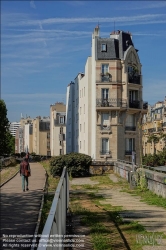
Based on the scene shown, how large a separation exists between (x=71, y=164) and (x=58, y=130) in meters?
14.3

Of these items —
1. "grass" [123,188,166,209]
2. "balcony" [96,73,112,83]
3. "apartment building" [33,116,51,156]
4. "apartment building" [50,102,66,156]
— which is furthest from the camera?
"apartment building" [33,116,51,156]

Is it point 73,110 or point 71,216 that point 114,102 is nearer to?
point 73,110

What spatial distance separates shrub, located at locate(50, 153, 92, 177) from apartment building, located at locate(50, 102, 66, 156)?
8.67 m

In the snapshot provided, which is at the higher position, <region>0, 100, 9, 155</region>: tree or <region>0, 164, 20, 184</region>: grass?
<region>0, 100, 9, 155</region>: tree

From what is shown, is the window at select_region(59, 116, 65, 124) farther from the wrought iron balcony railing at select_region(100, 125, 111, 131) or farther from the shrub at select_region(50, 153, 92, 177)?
the shrub at select_region(50, 153, 92, 177)

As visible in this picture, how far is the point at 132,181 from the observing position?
17.6m

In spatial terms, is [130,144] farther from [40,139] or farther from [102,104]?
[40,139]

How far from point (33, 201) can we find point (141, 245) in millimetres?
9658

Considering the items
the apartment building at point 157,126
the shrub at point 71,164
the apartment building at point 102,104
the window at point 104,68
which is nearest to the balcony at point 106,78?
the apartment building at point 102,104

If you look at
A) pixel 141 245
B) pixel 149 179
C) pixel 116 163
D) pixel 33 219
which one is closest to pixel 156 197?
pixel 149 179

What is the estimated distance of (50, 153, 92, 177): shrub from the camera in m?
26.4

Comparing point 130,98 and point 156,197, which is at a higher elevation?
point 130,98

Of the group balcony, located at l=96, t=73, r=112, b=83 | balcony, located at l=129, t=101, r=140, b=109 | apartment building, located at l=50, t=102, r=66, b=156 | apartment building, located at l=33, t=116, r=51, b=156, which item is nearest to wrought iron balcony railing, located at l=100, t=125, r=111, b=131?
apartment building, located at l=50, t=102, r=66, b=156

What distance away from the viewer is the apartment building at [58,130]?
37.0m
